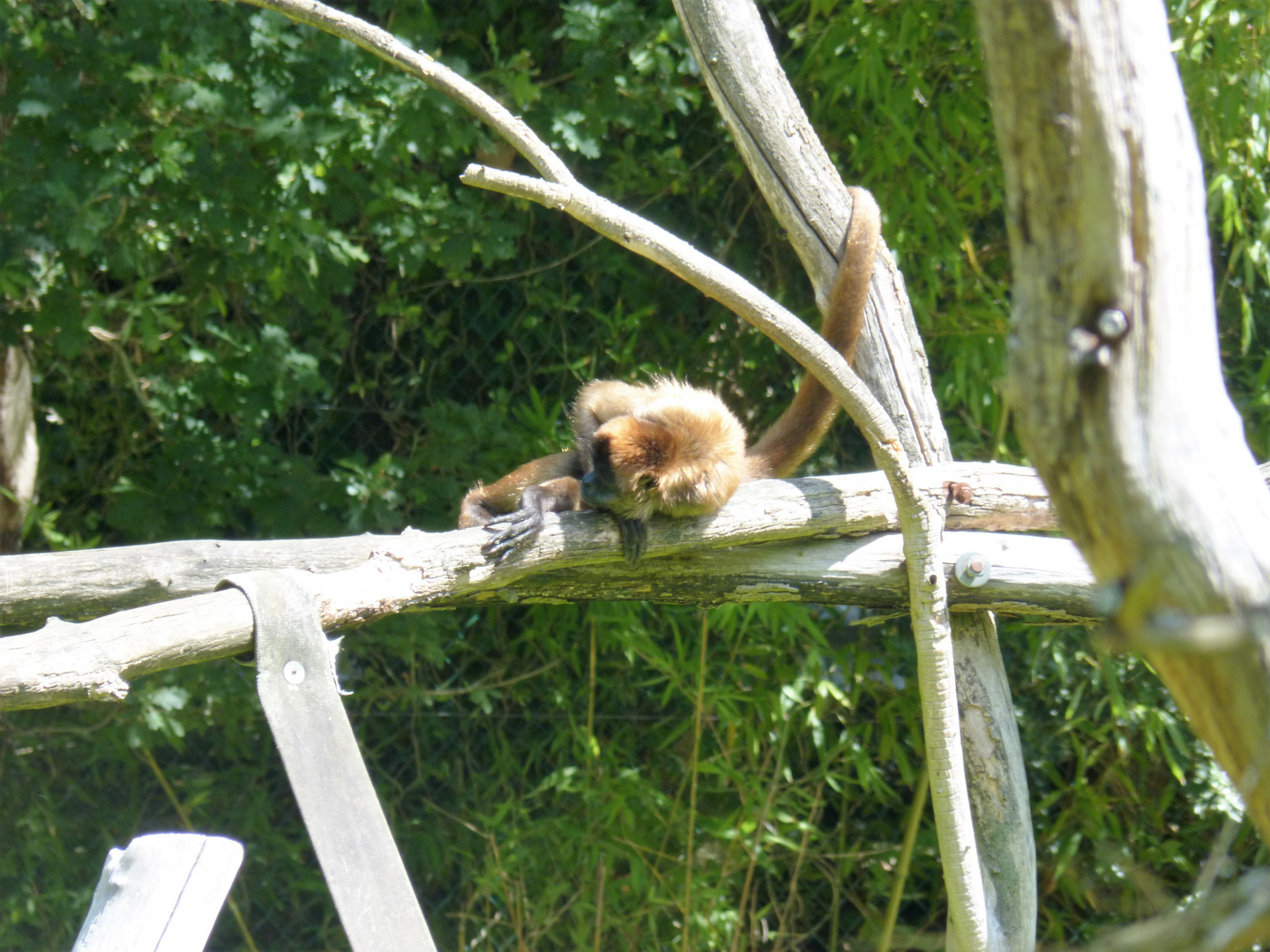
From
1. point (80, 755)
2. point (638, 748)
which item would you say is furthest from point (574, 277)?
point (80, 755)

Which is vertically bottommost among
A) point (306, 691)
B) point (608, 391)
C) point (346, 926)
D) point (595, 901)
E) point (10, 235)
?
point (595, 901)

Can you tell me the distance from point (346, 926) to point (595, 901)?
7.30ft

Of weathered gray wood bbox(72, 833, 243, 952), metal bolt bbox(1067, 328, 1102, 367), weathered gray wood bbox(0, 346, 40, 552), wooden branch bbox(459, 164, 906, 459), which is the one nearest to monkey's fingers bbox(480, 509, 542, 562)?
wooden branch bbox(459, 164, 906, 459)

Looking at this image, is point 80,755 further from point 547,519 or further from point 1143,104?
point 1143,104

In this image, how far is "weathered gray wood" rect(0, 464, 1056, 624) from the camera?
6.65ft

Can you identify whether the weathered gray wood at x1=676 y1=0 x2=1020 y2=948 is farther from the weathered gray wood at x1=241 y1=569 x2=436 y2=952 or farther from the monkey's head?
the weathered gray wood at x1=241 y1=569 x2=436 y2=952

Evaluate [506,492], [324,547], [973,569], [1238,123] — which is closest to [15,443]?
[506,492]

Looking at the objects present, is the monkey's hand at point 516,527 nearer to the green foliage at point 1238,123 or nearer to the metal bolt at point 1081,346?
the metal bolt at point 1081,346

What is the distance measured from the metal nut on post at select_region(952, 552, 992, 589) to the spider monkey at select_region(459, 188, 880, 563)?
1.77ft

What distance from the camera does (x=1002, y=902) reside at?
243cm

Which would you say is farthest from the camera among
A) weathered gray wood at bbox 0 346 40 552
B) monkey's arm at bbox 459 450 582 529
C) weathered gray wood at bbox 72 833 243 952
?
weathered gray wood at bbox 0 346 40 552

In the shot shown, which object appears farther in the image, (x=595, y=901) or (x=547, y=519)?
(x=595, y=901)

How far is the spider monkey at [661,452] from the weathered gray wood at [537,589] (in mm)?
90

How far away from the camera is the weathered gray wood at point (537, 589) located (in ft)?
5.34
